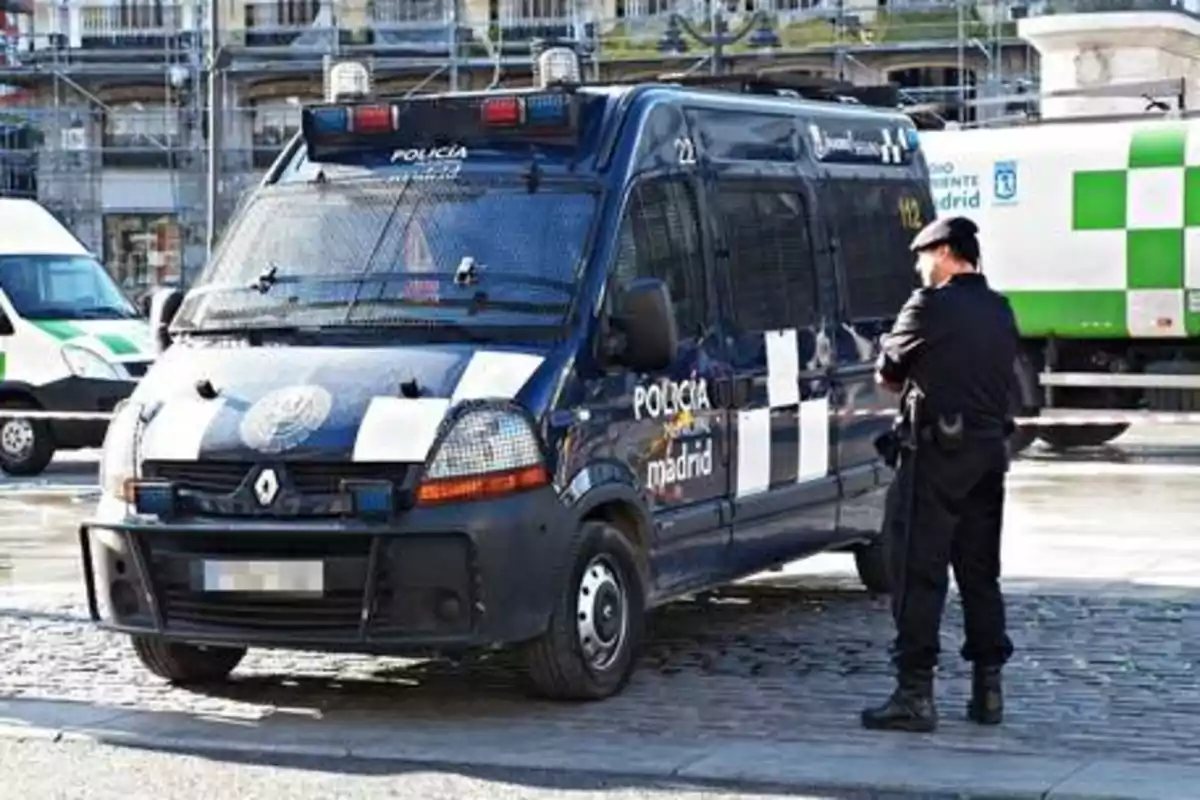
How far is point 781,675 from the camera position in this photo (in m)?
9.45

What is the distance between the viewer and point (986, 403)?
26.8 feet

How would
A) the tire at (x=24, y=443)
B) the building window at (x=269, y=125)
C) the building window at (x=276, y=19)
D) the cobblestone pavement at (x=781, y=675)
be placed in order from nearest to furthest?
1. the cobblestone pavement at (x=781, y=675)
2. the tire at (x=24, y=443)
3. the building window at (x=269, y=125)
4. the building window at (x=276, y=19)

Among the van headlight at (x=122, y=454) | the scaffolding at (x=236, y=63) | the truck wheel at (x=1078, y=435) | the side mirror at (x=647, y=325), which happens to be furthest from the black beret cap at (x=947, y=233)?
the scaffolding at (x=236, y=63)

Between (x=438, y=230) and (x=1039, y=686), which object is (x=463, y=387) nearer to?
(x=438, y=230)

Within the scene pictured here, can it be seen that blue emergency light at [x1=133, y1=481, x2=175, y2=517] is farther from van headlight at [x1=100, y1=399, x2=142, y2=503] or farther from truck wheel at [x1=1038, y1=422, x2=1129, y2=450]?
truck wheel at [x1=1038, y1=422, x2=1129, y2=450]

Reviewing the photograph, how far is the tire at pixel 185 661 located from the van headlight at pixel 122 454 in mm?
663

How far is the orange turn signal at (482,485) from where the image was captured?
8195 millimetres

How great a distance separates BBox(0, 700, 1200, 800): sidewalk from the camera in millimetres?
7385

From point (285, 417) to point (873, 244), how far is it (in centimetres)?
408

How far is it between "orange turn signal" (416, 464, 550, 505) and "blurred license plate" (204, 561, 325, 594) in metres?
0.48

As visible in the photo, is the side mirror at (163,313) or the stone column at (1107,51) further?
the stone column at (1107,51)

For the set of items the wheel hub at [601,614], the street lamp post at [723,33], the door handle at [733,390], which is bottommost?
the wheel hub at [601,614]

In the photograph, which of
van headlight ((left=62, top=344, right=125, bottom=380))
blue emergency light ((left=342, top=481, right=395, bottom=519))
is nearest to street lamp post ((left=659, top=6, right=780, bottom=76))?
van headlight ((left=62, top=344, right=125, bottom=380))

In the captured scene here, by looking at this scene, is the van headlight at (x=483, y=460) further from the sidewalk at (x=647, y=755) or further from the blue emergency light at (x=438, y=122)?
the blue emergency light at (x=438, y=122)
